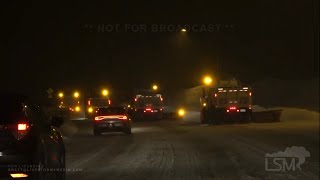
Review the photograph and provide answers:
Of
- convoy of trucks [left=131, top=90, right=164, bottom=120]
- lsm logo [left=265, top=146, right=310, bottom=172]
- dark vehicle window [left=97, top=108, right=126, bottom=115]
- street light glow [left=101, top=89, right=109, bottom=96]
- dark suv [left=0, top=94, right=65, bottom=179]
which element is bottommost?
lsm logo [left=265, top=146, right=310, bottom=172]

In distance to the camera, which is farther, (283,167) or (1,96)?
(283,167)

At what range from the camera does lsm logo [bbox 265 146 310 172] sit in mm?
17219

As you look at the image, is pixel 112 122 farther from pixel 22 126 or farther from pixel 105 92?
pixel 105 92

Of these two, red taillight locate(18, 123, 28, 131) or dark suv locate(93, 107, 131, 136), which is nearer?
red taillight locate(18, 123, 28, 131)

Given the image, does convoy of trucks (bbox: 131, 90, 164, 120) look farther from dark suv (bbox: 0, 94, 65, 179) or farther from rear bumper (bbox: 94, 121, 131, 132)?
dark suv (bbox: 0, 94, 65, 179)

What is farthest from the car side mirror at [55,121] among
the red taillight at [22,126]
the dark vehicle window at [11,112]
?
the red taillight at [22,126]

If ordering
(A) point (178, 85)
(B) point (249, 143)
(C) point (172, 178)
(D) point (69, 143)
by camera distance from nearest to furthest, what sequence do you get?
(C) point (172, 178), (B) point (249, 143), (D) point (69, 143), (A) point (178, 85)

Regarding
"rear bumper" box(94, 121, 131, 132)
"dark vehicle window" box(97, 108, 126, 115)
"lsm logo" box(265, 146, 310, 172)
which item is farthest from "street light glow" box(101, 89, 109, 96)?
"lsm logo" box(265, 146, 310, 172)

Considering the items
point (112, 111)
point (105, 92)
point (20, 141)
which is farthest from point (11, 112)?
point (105, 92)

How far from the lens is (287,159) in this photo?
62.9ft

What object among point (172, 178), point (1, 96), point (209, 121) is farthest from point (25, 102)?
point (209, 121)

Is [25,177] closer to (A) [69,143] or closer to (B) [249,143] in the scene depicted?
(B) [249,143]

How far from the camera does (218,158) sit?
2033 centimetres

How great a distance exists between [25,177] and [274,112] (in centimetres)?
3850
